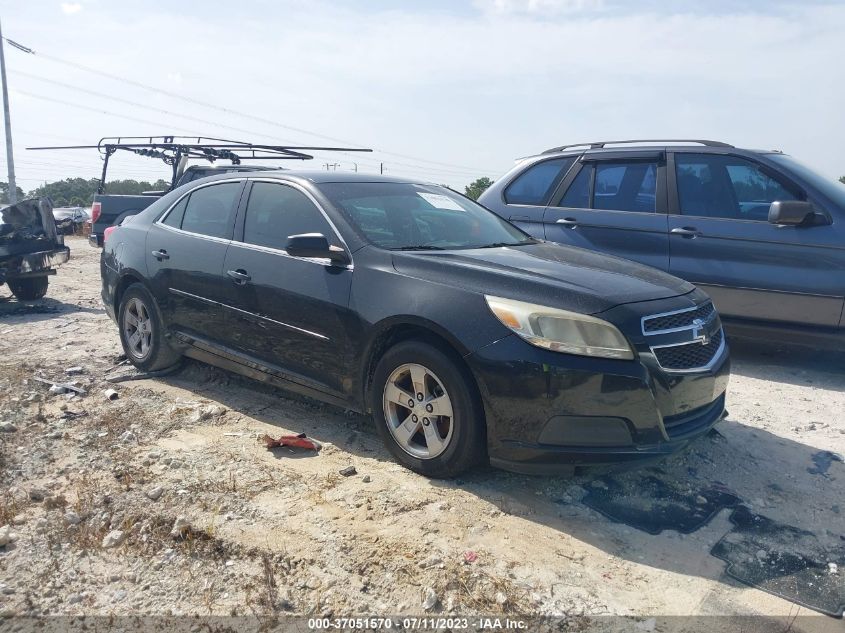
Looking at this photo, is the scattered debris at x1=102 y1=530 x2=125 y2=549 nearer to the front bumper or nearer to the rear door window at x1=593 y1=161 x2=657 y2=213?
the front bumper

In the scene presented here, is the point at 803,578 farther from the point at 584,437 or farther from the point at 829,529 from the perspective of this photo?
the point at 584,437

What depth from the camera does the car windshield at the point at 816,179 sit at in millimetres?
5922

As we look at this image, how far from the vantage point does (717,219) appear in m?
6.23

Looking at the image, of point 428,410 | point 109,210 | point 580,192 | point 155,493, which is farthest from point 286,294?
point 109,210

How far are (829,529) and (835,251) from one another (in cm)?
301

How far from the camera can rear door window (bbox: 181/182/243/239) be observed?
518 centimetres

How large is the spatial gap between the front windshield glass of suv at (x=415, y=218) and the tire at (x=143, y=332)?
191 cm

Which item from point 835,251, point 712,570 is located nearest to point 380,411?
point 712,570

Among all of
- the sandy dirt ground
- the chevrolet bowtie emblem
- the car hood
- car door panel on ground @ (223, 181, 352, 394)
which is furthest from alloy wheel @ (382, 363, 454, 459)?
the chevrolet bowtie emblem

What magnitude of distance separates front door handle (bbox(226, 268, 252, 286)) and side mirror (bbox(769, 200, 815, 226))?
410cm

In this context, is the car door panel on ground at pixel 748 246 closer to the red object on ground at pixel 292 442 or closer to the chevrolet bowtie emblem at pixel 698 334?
the chevrolet bowtie emblem at pixel 698 334

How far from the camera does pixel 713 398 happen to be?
12.7 feet

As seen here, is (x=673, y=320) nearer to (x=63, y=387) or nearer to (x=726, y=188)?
(x=726, y=188)

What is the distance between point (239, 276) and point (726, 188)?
4157 mm
